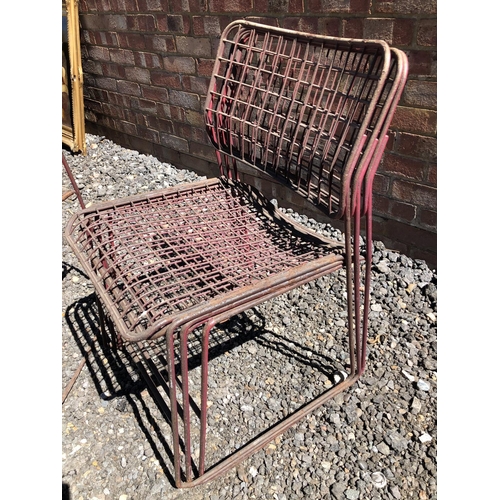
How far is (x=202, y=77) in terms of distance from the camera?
2.85 m

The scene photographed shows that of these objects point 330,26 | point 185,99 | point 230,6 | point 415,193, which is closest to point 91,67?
point 185,99

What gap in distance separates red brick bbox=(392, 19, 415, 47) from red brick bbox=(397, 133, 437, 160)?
1.20 ft

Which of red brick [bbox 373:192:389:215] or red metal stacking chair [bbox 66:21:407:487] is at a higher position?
red metal stacking chair [bbox 66:21:407:487]

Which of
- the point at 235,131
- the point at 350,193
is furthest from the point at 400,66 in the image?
the point at 235,131

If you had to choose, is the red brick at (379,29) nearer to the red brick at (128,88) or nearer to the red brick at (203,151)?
the red brick at (203,151)

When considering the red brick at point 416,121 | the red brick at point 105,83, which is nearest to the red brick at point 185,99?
the red brick at point 105,83

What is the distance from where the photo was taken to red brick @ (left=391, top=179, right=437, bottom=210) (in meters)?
2.11

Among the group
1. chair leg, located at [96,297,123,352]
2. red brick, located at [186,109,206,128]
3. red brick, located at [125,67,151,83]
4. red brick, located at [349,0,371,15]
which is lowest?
chair leg, located at [96,297,123,352]

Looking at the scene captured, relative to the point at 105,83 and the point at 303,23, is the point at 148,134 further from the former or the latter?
the point at 303,23

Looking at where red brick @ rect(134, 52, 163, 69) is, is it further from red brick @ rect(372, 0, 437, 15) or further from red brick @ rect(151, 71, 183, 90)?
red brick @ rect(372, 0, 437, 15)

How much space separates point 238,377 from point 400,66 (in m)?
1.18

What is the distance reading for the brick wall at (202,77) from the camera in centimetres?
195

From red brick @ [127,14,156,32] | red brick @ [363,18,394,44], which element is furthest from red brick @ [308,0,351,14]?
red brick @ [127,14,156,32]

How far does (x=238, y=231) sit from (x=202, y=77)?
1.60 meters
